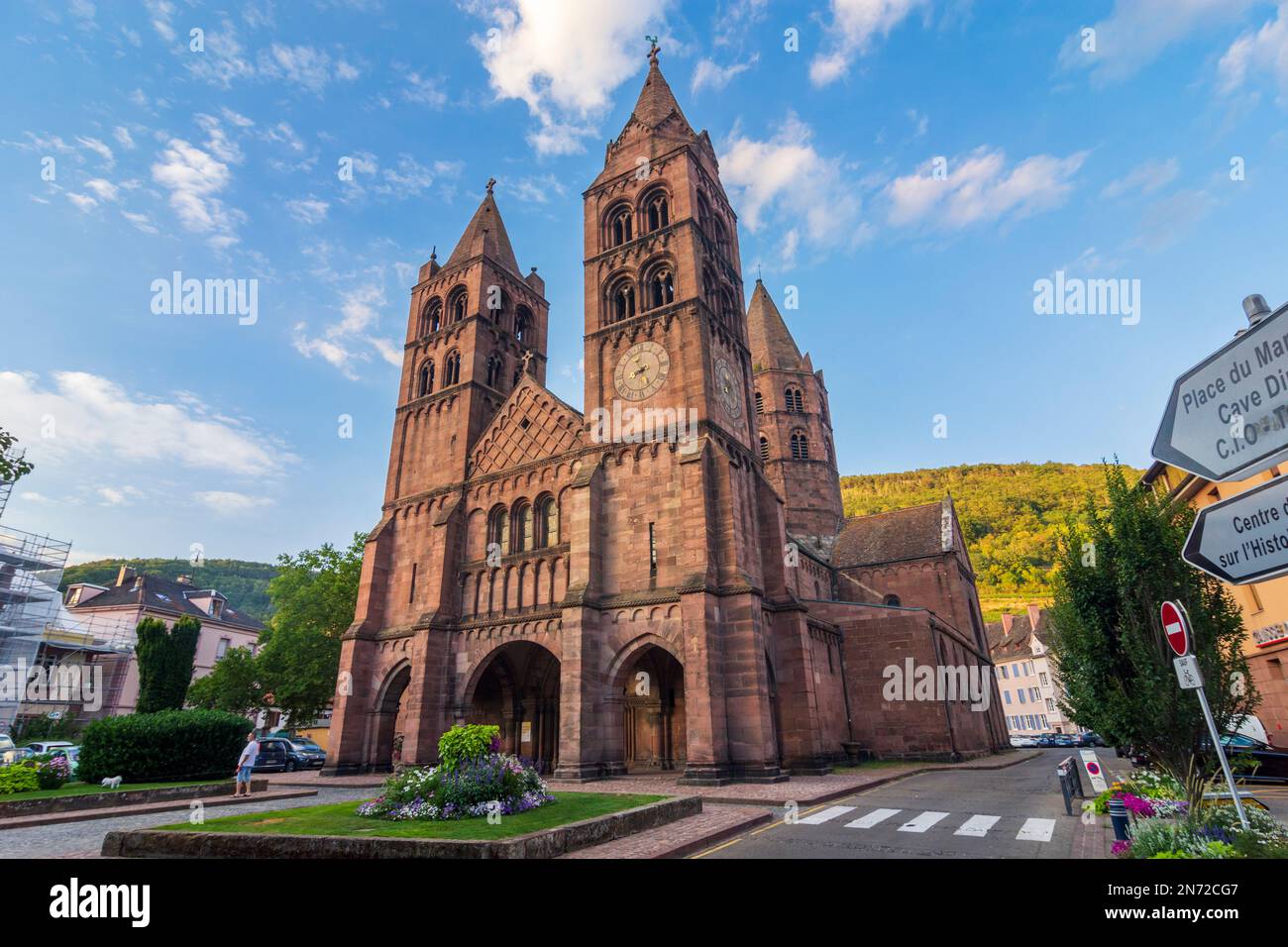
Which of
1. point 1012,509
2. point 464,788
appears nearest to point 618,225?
point 464,788

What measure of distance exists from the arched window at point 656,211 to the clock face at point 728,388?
7.98 meters

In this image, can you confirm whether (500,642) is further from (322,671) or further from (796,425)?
(796,425)

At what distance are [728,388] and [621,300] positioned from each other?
6958mm

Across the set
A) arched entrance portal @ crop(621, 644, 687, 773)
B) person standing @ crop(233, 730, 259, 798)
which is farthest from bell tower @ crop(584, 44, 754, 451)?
person standing @ crop(233, 730, 259, 798)

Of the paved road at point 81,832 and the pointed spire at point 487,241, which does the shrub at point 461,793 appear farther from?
the pointed spire at point 487,241

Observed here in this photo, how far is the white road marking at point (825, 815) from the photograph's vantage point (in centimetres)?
1231

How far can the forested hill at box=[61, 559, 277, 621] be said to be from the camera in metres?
79.9

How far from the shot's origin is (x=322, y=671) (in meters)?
36.2

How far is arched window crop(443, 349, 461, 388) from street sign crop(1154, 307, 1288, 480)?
32.7m

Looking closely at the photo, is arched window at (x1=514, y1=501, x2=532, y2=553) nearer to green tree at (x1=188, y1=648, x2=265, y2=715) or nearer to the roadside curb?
the roadside curb

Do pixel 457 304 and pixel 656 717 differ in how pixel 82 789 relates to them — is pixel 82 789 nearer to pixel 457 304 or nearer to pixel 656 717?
pixel 656 717
